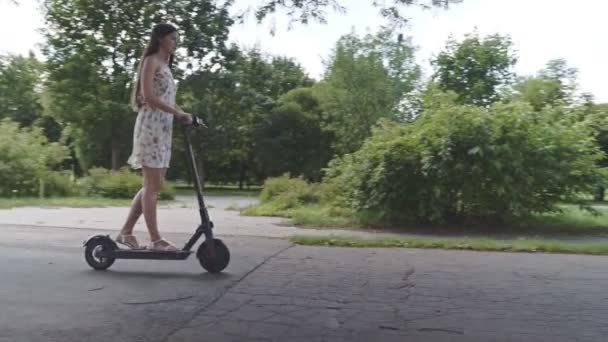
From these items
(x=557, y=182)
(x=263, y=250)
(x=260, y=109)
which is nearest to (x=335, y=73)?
(x=260, y=109)

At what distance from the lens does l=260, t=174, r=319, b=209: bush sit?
14305mm

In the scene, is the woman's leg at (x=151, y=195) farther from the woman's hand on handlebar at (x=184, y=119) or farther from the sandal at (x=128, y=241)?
the woman's hand on handlebar at (x=184, y=119)

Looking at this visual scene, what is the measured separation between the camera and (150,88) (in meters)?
5.58

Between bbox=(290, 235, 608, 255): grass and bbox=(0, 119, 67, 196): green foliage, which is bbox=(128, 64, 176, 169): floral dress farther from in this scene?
bbox=(0, 119, 67, 196): green foliage

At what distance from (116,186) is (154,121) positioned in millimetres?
15492

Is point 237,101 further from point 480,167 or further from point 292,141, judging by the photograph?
point 480,167

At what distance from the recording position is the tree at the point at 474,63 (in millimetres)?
35188

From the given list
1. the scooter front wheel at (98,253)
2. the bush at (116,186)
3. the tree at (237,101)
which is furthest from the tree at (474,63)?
the scooter front wheel at (98,253)

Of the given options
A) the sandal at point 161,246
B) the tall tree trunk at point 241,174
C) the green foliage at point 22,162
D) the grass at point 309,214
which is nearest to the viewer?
the sandal at point 161,246

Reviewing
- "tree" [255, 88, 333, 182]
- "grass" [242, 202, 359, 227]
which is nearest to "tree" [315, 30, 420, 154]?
"tree" [255, 88, 333, 182]

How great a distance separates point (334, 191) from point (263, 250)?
639 centimetres

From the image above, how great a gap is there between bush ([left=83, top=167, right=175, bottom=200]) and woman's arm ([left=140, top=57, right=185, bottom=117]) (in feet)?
48.5

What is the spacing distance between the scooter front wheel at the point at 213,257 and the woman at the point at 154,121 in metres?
0.31

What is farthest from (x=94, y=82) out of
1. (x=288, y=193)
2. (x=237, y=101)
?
(x=288, y=193)
